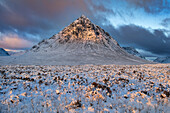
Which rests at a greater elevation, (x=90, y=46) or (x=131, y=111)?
(x=90, y=46)

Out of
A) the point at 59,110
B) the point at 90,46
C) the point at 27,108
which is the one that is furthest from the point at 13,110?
the point at 90,46

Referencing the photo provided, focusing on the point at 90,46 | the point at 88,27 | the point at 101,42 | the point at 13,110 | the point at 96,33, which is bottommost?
the point at 13,110

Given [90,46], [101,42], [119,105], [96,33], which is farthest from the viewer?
[96,33]

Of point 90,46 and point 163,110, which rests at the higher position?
point 90,46

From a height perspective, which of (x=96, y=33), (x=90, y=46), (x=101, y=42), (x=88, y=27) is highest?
(x=88, y=27)

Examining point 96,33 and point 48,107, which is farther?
point 96,33

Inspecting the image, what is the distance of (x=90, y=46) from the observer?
111812 mm

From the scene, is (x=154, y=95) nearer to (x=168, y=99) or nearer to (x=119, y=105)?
(x=168, y=99)

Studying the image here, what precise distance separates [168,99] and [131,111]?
3.42 m

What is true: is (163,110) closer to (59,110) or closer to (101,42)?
(59,110)

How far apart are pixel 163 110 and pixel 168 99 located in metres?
1.81

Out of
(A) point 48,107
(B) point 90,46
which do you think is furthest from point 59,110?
(B) point 90,46

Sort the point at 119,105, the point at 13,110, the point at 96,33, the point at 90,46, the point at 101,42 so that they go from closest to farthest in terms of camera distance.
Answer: the point at 13,110 → the point at 119,105 → the point at 90,46 → the point at 101,42 → the point at 96,33

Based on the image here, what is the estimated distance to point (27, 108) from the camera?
197 inches
